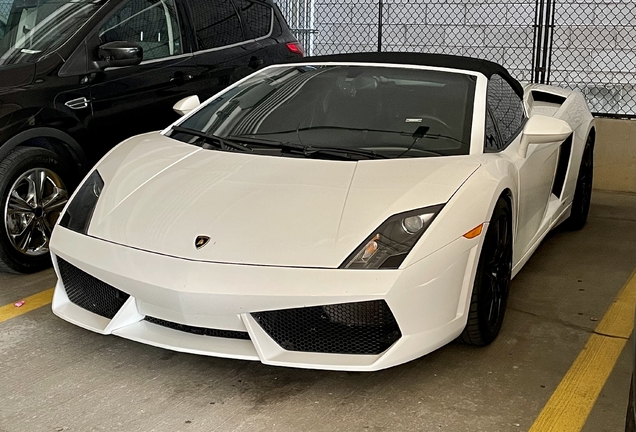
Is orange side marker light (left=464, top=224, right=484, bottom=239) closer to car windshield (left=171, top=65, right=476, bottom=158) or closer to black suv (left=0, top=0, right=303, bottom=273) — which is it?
car windshield (left=171, top=65, right=476, bottom=158)

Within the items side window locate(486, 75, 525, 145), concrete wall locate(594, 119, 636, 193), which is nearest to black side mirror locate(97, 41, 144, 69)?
A: side window locate(486, 75, 525, 145)

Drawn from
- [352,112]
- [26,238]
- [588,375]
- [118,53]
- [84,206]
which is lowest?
[588,375]

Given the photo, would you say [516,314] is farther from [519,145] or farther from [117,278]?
[117,278]

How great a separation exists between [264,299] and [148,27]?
3.03 meters

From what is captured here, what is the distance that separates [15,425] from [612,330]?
2.72 m

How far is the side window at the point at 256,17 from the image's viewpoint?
6102 mm

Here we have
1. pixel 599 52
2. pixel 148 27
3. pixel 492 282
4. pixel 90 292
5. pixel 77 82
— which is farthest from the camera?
pixel 599 52

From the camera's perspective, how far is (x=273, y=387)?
3.23 meters

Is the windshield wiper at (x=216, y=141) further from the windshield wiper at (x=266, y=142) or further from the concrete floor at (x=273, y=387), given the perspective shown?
the concrete floor at (x=273, y=387)

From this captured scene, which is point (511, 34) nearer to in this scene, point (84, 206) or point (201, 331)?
point (84, 206)

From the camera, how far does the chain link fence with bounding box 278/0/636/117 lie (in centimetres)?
890

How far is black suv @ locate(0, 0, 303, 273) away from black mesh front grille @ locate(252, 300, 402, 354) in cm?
210

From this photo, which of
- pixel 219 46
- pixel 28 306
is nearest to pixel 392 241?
pixel 28 306

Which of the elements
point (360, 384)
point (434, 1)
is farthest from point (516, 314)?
point (434, 1)
